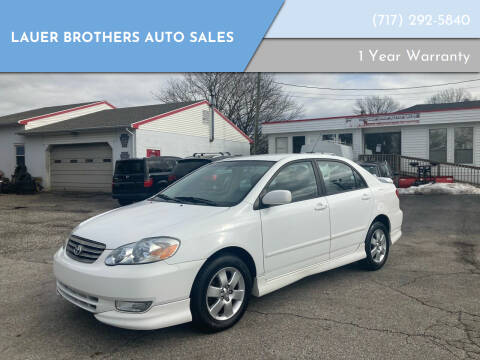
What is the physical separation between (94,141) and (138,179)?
8783mm

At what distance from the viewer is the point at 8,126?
912 inches

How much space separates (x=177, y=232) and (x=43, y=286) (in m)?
2.65

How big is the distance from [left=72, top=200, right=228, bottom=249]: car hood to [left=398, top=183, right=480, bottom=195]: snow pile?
1579 centimetres

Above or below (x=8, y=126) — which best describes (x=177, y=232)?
below

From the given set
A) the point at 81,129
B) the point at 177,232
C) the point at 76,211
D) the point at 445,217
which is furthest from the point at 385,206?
the point at 81,129

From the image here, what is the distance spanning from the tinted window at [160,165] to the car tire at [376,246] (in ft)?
27.6

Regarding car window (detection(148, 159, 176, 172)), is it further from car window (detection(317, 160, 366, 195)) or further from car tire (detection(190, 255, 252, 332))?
car tire (detection(190, 255, 252, 332))

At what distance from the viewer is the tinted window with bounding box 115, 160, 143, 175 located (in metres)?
12.4

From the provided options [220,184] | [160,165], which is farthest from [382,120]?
[220,184]

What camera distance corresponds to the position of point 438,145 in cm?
2108

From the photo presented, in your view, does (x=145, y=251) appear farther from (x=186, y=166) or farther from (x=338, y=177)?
(x=186, y=166)

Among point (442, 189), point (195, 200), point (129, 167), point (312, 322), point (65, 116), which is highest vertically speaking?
point (65, 116)

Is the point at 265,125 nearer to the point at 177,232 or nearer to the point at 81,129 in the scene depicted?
the point at 81,129

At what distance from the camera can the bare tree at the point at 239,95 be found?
40906mm
